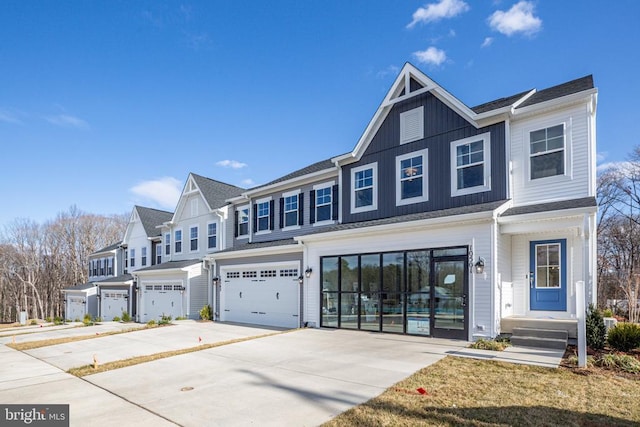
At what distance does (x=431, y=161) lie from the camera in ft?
42.1

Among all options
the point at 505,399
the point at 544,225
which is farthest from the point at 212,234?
the point at 505,399

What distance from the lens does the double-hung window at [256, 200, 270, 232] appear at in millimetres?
19469

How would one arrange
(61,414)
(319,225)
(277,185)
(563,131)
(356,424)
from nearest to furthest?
(356,424)
(61,414)
(563,131)
(319,225)
(277,185)

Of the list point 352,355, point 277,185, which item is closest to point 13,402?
point 352,355

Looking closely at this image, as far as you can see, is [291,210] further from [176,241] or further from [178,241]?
[176,241]

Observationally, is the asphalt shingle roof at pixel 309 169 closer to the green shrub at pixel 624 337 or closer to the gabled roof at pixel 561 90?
the gabled roof at pixel 561 90

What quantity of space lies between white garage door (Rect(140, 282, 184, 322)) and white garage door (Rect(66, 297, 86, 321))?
1190 cm

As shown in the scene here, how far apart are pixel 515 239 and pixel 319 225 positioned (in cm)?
770

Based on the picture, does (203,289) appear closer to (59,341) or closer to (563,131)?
(59,341)

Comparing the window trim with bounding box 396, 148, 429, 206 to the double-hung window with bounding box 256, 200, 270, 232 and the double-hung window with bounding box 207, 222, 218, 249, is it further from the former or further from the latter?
the double-hung window with bounding box 207, 222, 218, 249

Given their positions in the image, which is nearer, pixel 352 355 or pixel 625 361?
pixel 625 361

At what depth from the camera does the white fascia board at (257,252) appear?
16.0 m

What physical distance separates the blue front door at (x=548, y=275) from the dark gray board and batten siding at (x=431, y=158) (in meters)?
1.86

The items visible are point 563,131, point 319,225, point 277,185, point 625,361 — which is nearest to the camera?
point 625,361
